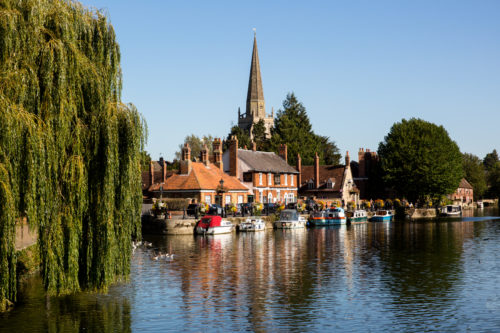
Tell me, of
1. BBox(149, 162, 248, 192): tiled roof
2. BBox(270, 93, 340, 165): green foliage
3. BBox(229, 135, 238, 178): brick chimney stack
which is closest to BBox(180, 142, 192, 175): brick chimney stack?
BBox(149, 162, 248, 192): tiled roof

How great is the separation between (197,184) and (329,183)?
3914 cm

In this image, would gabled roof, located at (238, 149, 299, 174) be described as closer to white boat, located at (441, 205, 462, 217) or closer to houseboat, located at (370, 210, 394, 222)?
houseboat, located at (370, 210, 394, 222)

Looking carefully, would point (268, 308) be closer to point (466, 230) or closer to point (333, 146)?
point (466, 230)

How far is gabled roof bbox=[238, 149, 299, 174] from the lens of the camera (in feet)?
325

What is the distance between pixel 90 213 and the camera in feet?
83.5

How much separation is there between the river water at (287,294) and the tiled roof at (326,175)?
55.6m

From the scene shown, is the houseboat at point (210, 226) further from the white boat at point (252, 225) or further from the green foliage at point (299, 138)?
the green foliage at point (299, 138)

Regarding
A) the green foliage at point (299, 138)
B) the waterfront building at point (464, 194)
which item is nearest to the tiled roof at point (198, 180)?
the green foliage at point (299, 138)

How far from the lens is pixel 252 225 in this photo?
75375mm

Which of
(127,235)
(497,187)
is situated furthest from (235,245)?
(497,187)

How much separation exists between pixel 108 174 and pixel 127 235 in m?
3.24

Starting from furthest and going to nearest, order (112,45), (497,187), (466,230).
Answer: (497,187) < (466,230) < (112,45)

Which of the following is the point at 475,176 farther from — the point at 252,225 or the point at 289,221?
the point at 252,225

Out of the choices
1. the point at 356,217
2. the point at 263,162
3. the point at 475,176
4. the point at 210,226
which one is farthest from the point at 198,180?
the point at 475,176
